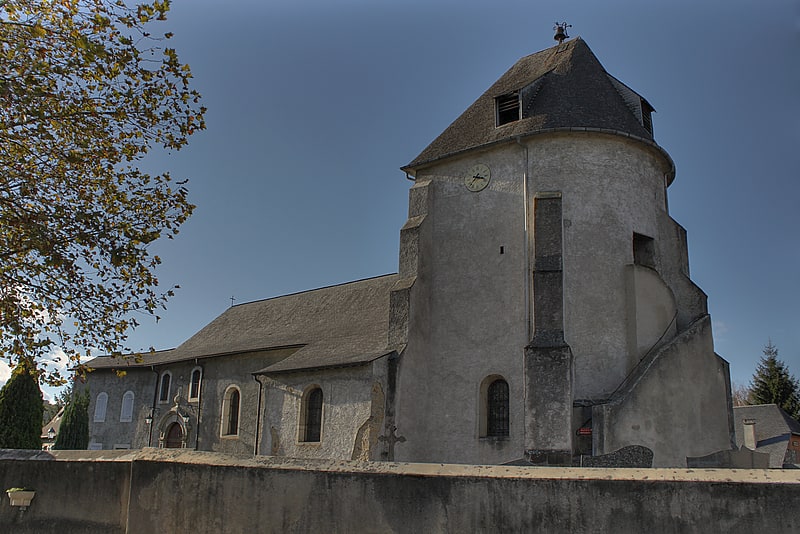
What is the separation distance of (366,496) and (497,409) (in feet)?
44.5

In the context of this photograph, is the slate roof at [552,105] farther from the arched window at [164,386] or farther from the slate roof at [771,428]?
the slate roof at [771,428]

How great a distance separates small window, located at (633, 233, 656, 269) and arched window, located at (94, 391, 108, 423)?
26.5 metres

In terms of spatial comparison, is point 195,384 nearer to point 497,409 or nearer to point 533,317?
point 497,409

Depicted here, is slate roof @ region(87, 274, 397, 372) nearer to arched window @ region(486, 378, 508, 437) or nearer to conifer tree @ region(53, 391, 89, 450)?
conifer tree @ region(53, 391, 89, 450)

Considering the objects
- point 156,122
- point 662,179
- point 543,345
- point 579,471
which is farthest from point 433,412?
point 579,471

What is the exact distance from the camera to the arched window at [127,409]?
3353 cm

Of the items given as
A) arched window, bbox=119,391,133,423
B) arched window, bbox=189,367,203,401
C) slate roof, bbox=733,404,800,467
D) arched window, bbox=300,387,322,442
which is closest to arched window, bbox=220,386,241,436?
arched window, bbox=189,367,203,401

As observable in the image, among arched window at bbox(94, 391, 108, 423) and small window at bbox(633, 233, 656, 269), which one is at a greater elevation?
small window at bbox(633, 233, 656, 269)

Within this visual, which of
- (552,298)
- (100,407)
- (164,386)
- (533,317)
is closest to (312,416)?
(533,317)

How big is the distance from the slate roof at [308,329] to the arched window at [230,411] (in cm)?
163

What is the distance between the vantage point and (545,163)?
67.0ft

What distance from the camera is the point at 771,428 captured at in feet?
145

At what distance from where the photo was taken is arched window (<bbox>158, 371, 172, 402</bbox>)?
31.9 m

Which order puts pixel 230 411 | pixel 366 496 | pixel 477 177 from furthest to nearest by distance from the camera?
1. pixel 230 411
2. pixel 477 177
3. pixel 366 496
